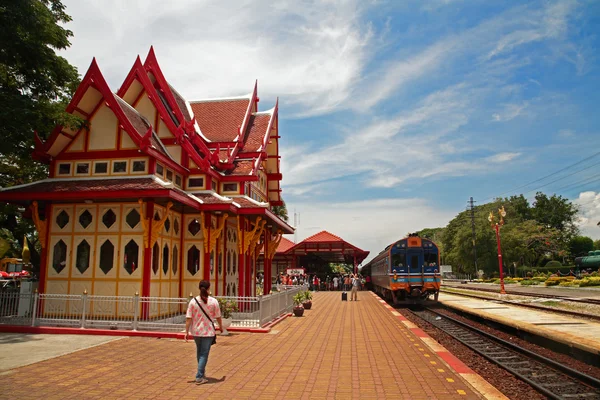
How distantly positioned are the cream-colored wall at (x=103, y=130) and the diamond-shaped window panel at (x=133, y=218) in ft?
8.67

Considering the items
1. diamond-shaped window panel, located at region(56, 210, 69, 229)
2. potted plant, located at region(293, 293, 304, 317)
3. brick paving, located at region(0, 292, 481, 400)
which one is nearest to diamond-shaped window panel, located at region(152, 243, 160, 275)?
diamond-shaped window panel, located at region(56, 210, 69, 229)

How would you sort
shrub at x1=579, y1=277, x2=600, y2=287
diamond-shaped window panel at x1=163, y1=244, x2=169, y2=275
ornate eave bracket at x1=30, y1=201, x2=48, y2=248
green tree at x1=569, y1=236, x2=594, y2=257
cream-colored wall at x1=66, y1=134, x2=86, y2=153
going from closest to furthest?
ornate eave bracket at x1=30, y1=201, x2=48, y2=248
diamond-shaped window panel at x1=163, y1=244, x2=169, y2=275
cream-colored wall at x1=66, y1=134, x2=86, y2=153
shrub at x1=579, y1=277, x2=600, y2=287
green tree at x1=569, y1=236, x2=594, y2=257

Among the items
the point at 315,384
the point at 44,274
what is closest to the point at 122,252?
the point at 44,274

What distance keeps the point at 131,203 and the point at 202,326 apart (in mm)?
7966

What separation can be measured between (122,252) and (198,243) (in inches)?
127

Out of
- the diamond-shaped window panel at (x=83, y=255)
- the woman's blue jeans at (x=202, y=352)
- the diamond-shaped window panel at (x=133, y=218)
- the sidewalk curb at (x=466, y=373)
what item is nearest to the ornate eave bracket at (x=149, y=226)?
the diamond-shaped window panel at (x=133, y=218)

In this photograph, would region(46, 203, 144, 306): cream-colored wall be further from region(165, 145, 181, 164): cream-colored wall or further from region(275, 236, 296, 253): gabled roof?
region(275, 236, 296, 253): gabled roof

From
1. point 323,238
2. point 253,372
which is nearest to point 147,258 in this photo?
point 253,372

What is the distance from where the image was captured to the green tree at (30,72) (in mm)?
13359

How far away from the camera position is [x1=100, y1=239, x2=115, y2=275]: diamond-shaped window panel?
13.5 metres

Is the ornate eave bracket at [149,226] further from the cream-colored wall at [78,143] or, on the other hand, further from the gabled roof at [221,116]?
the gabled roof at [221,116]

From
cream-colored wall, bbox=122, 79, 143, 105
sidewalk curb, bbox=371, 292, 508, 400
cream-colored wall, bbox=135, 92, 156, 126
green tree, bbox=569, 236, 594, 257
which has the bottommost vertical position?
sidewalk curb, bbox=371, 292, 508, 400

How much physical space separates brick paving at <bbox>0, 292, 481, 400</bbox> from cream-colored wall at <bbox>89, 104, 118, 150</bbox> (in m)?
7.00

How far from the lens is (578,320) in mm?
14883
